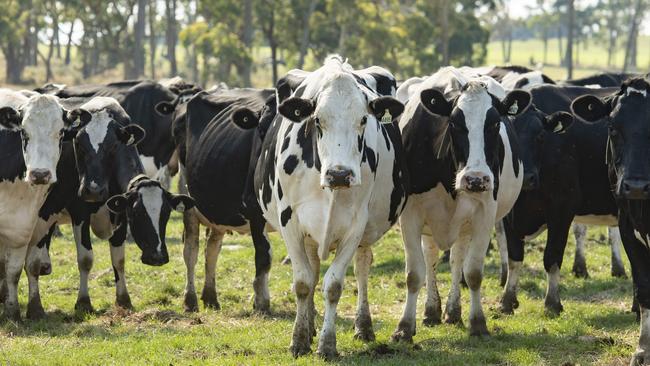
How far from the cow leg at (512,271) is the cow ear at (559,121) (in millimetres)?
1422

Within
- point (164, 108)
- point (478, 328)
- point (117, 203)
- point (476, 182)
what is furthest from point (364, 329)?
point (164, 108)

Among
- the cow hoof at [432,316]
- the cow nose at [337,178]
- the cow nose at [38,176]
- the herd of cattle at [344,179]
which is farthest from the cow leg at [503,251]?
the cow nose at [38,176]

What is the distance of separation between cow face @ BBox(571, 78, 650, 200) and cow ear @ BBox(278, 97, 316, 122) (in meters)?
2.57

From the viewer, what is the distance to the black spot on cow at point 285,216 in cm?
944

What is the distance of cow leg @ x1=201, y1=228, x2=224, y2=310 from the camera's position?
12906mm

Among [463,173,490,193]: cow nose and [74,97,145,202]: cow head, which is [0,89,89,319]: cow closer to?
[74,97,145,202]: cow head

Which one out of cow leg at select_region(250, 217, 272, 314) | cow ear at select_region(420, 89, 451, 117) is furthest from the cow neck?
cow ear at select_region(420, 89, 451, 117)

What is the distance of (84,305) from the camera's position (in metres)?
12.4

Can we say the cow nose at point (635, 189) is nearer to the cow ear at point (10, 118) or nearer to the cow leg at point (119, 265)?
the cow leg at point (119, 265)

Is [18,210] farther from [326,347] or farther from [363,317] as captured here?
[326,347]

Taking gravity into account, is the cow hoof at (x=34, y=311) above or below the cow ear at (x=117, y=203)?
below

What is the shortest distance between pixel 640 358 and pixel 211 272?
19.3ft

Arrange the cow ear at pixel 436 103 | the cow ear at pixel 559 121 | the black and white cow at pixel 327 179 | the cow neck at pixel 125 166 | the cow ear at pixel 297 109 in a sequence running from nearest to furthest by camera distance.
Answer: the black and white cow at pixel 327 179 < the cow ear at pixel 297 109 < the cow ear at pixel 436 103 < the cow ear at pixel 559 121 < the cow neck at pixel 125 166

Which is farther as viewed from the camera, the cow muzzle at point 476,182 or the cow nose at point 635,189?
the cow muzzle at point 476,182
